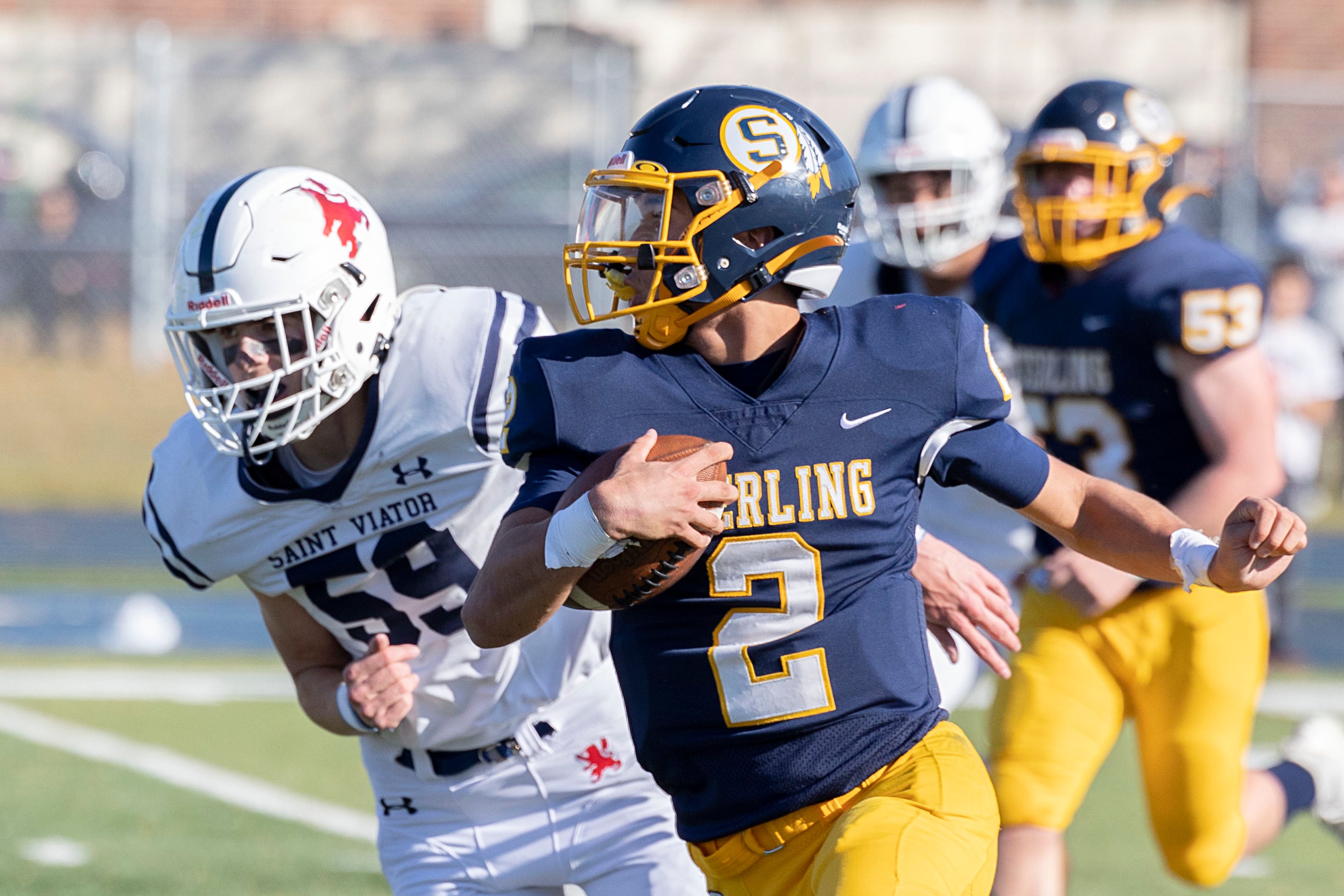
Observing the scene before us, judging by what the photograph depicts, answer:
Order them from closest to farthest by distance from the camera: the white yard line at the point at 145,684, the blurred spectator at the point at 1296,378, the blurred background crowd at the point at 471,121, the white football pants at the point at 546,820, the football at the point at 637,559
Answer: the football at the point at 637,559, the white football pants at the point at 546,820, the white yard line at the point at 145,684, the blurred spectator at the point at 1296,378, the blurred background crowd at the point at 471,121

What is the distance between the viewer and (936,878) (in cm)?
233

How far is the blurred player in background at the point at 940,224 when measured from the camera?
433 cm

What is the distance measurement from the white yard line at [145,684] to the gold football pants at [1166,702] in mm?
3719

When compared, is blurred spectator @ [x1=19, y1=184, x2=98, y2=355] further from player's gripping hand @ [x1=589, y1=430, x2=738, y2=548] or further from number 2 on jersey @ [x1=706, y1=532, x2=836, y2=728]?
player's gripping hand @ [x1=589, y1=430, x2=738, y2=548]

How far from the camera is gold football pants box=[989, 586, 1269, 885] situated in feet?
12.6

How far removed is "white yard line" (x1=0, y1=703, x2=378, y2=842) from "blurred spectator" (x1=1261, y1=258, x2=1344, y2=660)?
15.1 ft

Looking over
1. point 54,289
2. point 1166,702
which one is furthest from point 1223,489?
point 54,289

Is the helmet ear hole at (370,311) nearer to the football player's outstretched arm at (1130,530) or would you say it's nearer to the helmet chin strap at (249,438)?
the helmet chin strap at (249,438)

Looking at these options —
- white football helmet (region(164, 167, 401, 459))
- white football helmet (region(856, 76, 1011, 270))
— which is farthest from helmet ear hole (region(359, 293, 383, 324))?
white football helmet (region(856, 76, 1011, 270))

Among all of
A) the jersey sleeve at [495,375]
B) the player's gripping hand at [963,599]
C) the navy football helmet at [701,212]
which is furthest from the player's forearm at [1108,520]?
the jersey sleeve at [495,375]

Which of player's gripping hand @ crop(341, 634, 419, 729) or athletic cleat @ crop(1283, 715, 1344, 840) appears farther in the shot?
athletic cleat @ crop(1283, 715, 1344, 840)

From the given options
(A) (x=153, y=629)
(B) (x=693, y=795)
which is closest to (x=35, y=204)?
(A) (x=153, y=629)

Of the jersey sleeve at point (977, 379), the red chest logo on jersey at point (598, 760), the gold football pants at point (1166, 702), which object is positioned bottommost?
the gold football pants at point (1166, 702)

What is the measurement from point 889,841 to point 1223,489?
166 cm
